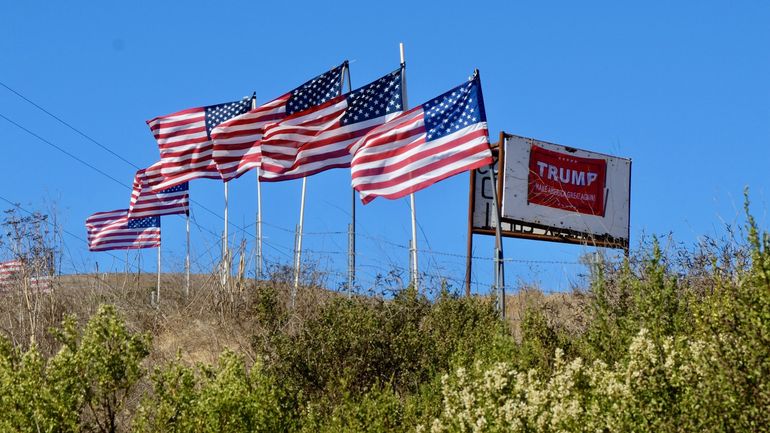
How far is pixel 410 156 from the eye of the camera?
56.1 ft

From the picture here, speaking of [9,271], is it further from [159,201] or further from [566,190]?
[566,190]

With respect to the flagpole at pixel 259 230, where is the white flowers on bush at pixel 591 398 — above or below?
below

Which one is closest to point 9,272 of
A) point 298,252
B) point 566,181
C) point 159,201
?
point 298,252

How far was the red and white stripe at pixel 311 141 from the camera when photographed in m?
19.7

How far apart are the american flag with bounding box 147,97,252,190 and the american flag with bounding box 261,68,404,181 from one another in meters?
4.60

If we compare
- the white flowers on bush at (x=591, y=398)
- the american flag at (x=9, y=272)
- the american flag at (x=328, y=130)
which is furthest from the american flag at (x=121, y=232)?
the white flowers on bush at (x=591, y=398)

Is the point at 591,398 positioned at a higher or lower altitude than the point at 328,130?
lower

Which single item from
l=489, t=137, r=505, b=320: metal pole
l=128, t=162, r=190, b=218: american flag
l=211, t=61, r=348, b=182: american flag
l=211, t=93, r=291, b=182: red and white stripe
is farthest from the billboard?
l=128, t=162, r=190, b=218: american flag

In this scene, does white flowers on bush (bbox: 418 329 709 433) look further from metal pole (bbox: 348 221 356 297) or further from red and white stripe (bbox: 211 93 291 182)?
red and white stripe (bbox: 211 93 291 182)

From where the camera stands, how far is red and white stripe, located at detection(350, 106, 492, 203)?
1647 centimetres

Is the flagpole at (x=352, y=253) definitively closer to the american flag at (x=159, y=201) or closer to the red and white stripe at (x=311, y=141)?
the red and white stripe at (x=311, y=141)

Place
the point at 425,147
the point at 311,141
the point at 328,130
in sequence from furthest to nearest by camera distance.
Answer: the point at 311,141
the point at 328,130
the point at 425,147

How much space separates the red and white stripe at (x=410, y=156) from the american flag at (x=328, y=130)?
163 cm

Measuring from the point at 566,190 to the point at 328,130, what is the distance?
19.3 ft
